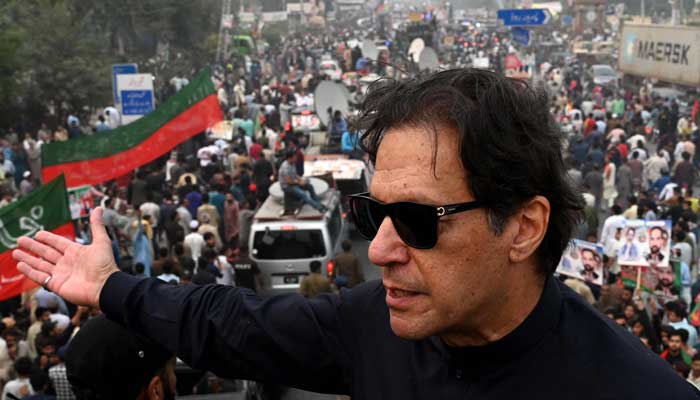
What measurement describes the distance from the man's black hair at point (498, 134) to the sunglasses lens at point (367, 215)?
0.14 m

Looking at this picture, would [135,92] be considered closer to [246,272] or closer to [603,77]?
[246,272]

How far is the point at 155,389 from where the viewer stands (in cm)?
279

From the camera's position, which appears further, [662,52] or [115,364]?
[662,52]

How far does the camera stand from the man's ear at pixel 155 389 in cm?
275

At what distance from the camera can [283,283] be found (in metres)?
11.4

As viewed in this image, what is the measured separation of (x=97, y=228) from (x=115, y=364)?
0.57m

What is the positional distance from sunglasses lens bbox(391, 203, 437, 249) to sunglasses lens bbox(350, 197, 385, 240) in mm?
62

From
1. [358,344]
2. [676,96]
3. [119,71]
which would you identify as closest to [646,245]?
[358,344]

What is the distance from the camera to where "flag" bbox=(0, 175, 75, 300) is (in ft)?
23.4

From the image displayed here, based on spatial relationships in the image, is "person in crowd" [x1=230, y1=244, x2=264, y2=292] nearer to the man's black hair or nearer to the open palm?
the open palm

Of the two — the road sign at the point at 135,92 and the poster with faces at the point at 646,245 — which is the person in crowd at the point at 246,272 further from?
the road sign at the point at 135,92

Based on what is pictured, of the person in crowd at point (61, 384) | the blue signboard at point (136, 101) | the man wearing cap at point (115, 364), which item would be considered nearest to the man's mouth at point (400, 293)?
the man wearing cap at point (115, 364)

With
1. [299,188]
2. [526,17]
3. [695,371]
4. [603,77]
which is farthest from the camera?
[603,77]

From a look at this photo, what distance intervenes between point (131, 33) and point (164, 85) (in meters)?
6.11
